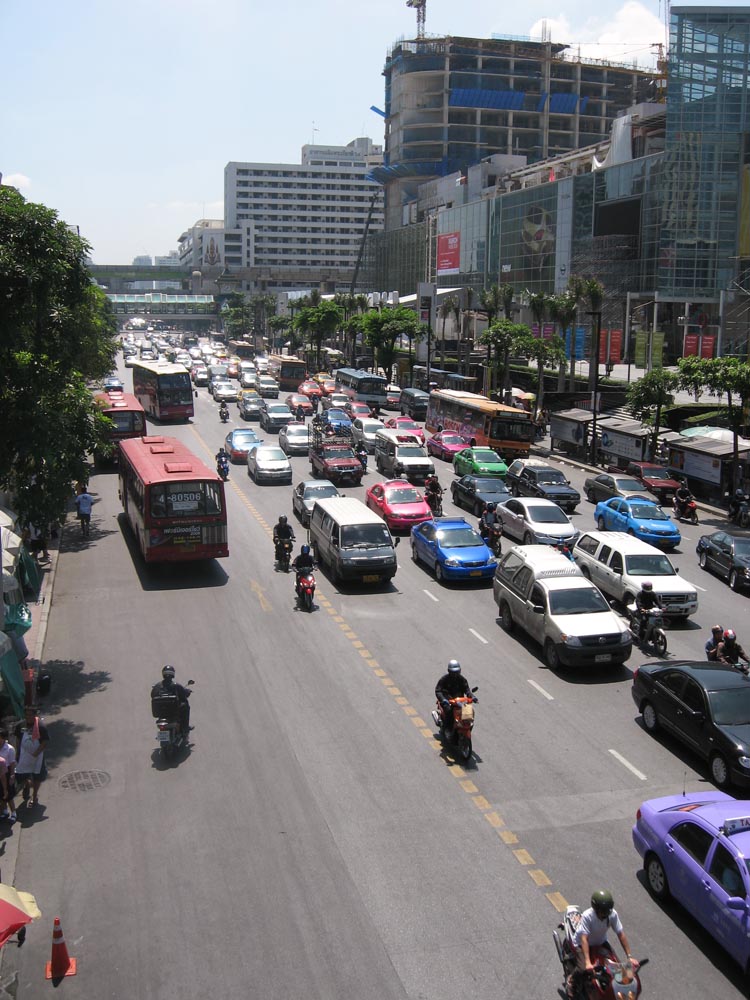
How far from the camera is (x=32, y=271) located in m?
15.5

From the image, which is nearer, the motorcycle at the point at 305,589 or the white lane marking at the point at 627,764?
the white lane marking at the point at 627,764

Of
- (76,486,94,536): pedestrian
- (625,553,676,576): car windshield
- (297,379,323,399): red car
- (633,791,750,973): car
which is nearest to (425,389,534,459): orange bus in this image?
(76,486,94,536): pedestrian

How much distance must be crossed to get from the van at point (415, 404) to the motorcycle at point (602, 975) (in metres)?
55.3

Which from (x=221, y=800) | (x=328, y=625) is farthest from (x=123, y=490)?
(x=221, y=800)

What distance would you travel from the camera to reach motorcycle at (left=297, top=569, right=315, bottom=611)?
72.4 ft

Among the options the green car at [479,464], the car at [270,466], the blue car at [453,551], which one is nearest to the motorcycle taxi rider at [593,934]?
the blue car at [453,551]

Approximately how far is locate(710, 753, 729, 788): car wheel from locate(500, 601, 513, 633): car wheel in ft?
24.1

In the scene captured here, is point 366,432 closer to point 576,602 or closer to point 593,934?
point 576,602

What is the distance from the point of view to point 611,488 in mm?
35031

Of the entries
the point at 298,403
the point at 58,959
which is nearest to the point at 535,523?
the point at 58,959

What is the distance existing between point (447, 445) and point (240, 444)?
9860mm

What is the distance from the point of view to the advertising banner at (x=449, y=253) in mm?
110562

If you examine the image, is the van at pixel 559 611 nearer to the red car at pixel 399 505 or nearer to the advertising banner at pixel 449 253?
the red car at pixel 399 505

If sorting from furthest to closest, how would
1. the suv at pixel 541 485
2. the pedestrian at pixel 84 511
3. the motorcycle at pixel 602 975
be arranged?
the suv at pixel 541 485 → the pedestrian at pixel 84 511 → the motorcycle at pixel 602 975
